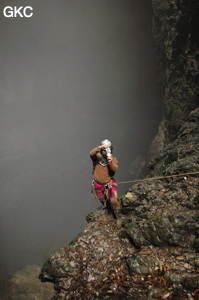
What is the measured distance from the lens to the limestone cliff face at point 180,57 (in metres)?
12.9

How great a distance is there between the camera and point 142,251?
423 centimetres

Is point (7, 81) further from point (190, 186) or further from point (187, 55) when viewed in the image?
point (190, 186)

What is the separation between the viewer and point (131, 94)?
5031cm

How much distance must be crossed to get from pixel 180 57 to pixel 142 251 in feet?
52.1

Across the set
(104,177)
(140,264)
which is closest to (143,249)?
(140,264)

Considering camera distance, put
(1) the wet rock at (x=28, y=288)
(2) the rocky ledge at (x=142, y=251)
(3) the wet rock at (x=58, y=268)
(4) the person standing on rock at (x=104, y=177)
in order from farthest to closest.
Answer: (1) the wet rock at (x=28, y=288), (4) the person standing on rock at (x=104, y=177), (3) the wet rock at (x=58, y=268), (2) the rocky ledge at (x=142, y=251)

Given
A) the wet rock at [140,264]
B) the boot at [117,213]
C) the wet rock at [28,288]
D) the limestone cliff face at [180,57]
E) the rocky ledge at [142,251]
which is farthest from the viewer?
the wet rock at [28,288]

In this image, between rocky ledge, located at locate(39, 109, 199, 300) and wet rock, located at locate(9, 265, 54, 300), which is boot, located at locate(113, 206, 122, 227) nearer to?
rocky ledge, located at locate(39, 109, 199, 300)

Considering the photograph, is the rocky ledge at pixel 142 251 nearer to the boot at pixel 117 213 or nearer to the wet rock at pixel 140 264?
the wet rock at pixel 140 264

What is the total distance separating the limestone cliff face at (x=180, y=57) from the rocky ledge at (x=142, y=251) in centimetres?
1018

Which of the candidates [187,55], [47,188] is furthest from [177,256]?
[47,188]

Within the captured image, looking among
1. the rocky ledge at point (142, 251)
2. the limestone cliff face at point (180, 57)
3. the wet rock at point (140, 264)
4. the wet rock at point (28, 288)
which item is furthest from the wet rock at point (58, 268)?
the wet rock at point (28, 288)

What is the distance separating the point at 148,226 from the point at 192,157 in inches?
121

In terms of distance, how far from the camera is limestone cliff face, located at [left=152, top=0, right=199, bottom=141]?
12.9 metres
